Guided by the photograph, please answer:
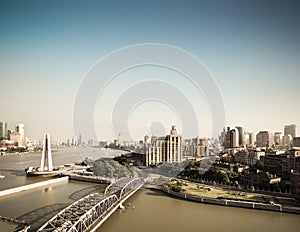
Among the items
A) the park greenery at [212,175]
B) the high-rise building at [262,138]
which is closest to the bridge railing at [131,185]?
the park greenery at [212,175]

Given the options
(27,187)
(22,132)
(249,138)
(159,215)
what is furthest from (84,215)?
(22,132)

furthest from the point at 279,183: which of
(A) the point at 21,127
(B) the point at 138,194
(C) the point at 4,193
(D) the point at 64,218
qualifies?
(A) the point at 21,127

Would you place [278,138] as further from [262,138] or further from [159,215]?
[159,215]

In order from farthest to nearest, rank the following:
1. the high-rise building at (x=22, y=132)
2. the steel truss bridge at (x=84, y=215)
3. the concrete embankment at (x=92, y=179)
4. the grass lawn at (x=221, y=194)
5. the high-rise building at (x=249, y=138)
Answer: the high-rise building at (x=22, y=132) < the high-rise building at (x=249, y=138) < the concrete embankment at (x=92, y=179) < the grass lawn at (x=221, y=194) < the steel truss bridge at (x=84, y=215)

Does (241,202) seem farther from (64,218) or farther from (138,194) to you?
(64,218)

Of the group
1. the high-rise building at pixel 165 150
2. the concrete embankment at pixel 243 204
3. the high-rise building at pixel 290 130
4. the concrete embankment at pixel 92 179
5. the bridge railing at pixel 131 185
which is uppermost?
the high-rise building at pixel 290 130

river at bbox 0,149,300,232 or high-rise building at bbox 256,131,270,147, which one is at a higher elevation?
high-rise building at bbox 256,131,270,147

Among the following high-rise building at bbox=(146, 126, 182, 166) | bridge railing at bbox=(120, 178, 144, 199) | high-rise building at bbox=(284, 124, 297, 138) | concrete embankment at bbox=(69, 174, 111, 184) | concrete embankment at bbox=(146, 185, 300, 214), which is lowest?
concrete embankment at bbox=(69, 174, 111, 184)

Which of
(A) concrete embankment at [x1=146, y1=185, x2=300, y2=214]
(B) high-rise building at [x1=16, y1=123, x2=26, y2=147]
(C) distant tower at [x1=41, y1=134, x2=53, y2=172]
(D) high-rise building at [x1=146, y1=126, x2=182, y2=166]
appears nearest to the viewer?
(A) concrete embankment at [x1=146, y1=185, x2=300, y2=214]

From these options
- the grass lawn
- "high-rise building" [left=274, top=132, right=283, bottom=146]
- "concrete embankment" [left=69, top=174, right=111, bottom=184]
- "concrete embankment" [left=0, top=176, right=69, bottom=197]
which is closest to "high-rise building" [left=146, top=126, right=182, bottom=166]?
"concrete embankment" [left=69, top=174, right=111, bottom=184]

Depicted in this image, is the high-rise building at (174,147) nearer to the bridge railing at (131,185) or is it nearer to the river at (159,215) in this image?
the bridge railing at (131,185)

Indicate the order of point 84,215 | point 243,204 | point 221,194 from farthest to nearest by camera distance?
1. point 221,194
2. point 243,204
3. point 84,215

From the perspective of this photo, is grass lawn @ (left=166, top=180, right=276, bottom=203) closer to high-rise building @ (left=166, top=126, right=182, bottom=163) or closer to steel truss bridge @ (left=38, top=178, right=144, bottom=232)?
steel truss bridge @ (left=38, top=178, right=144, bottom=232)

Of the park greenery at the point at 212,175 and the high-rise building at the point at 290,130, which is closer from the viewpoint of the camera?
the park greenery at the point at 212,175
